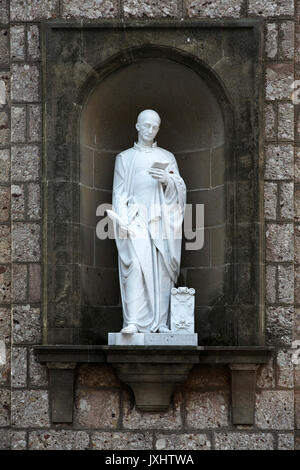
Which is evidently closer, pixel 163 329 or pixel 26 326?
pixel 163 329

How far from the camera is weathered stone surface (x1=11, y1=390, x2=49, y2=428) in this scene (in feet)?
43.7

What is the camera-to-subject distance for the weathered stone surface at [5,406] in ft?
44.1

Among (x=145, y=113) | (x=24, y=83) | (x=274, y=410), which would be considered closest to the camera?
(x=274, y=410)

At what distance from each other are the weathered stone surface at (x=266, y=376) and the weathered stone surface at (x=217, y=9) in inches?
122

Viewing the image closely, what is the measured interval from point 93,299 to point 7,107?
1889 mm

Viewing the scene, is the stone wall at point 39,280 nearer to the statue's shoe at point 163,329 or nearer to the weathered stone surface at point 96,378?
the weathered stone surface at point 96,378

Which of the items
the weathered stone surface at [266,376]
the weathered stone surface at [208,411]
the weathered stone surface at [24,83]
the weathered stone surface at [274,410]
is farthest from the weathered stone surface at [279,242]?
the weathered stone surface at [24,83]

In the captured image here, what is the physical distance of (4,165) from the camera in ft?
45.0

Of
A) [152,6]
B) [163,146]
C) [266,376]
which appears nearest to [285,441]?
[266,376]

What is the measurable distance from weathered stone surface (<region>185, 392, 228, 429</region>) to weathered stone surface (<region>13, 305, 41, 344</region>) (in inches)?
58.8

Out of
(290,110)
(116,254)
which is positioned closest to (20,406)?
(116,254)

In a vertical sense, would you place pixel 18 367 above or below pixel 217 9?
below

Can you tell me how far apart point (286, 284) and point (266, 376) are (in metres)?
0.83

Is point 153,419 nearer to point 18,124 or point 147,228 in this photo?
point 147,228
